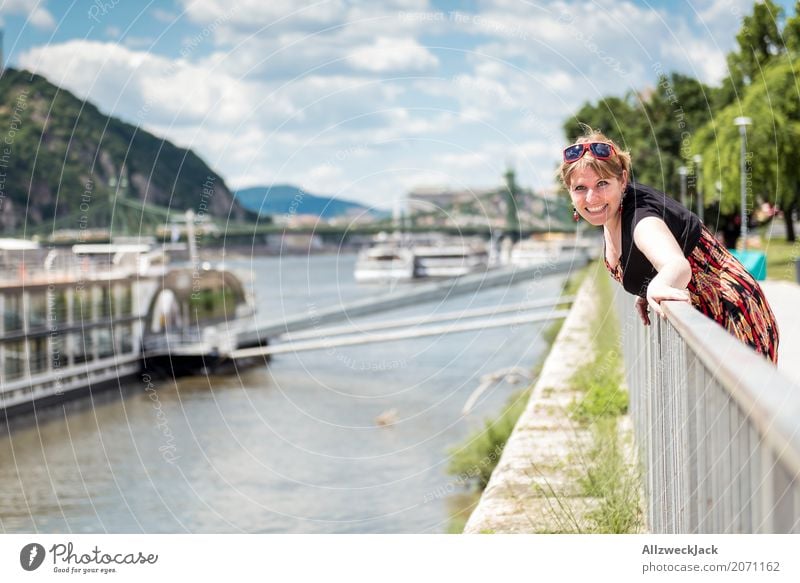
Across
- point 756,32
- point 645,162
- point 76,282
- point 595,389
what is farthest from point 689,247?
point 76,282

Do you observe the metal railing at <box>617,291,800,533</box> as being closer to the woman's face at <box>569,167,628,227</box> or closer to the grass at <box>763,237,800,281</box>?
the woman's face at <box>569,167,628,227</box>

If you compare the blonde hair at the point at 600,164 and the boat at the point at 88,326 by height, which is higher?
the blonde hair at the point at 600,164

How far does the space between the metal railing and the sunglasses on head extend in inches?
22.6

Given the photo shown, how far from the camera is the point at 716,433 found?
2973mm

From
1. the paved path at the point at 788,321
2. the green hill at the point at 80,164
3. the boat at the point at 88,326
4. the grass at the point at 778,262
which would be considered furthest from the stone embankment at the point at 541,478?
the boat at the point at 88,326

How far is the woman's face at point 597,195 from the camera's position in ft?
11.9

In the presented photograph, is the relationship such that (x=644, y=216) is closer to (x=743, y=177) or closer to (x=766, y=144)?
(x=743, y=177)

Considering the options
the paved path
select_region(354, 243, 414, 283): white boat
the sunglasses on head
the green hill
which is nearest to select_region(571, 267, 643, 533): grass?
the paved path

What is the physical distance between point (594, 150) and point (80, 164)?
55.1m

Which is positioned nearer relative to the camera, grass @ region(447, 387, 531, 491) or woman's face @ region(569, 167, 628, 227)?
woman's face @ region(569, 167, 628, 227)

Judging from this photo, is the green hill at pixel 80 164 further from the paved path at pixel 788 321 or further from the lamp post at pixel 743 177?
the paved path at pixel 788 321

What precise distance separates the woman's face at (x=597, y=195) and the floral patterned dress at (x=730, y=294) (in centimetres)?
30

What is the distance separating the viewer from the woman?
11.7ft
